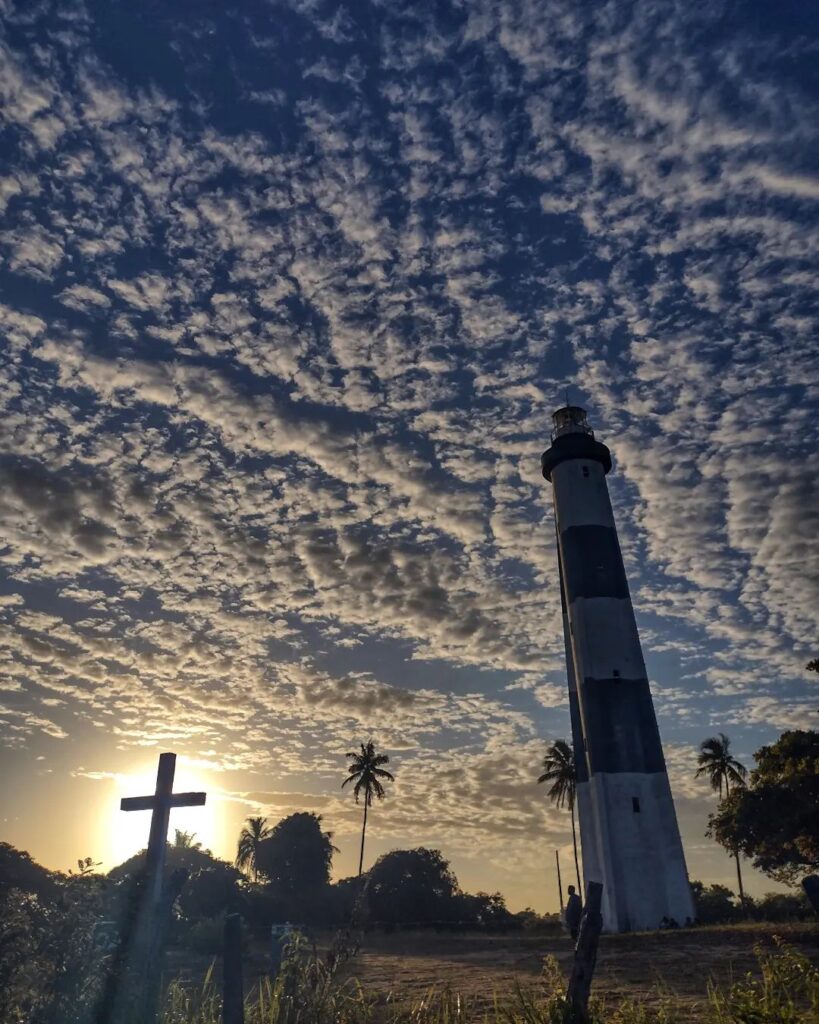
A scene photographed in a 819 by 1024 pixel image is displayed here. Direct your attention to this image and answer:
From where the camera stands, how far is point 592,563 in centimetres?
3581

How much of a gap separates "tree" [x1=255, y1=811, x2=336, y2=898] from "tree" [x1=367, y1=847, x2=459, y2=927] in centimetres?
1382

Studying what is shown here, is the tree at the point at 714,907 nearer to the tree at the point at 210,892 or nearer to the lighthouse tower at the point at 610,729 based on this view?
the lighthouse tower at the point at 610,729

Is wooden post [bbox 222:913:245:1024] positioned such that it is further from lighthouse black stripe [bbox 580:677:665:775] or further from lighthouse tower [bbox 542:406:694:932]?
lighthouse black stripe [bbox 580:677:665:775]

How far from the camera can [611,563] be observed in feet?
118

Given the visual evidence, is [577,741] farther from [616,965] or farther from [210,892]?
[210,892]

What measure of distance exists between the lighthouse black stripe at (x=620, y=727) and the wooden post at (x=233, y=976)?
25006mm

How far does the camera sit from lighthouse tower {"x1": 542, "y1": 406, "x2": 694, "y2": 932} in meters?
29.2

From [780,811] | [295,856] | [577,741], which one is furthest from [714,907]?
[295,856]

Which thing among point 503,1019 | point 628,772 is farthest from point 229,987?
point 628,772

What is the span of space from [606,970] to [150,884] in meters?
13.4

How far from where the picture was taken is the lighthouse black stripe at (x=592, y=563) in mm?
35250

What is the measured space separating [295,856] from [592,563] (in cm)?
5221

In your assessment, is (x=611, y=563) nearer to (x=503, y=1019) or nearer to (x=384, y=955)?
(x=384, y=955)

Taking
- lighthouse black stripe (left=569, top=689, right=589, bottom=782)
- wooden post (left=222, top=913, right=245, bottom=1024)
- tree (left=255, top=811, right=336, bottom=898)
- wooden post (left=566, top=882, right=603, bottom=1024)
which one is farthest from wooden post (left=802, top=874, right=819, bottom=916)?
tree (left=255, top=811, right=336, bottom=898)
